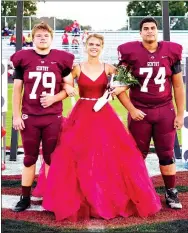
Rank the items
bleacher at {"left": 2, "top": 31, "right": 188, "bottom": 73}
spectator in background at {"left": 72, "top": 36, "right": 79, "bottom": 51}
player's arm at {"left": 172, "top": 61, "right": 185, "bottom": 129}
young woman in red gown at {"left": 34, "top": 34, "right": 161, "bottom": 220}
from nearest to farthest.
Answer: young woman in red gown at {"left": 34, "top": 34, "right": 161, "bottom": 220}, player's arm at {"left": 172, "top": 61, "right": 185, "bottom": 129}, bleacher at {"left": 2, "top": 31, "right": 188, "bottom": 73}, spectator in background at {"left": 72, "top": 36, "right": 79, "bottom": 51}

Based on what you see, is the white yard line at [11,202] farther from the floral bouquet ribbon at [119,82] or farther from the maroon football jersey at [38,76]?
the floral bouquet ribbon at [119,82]

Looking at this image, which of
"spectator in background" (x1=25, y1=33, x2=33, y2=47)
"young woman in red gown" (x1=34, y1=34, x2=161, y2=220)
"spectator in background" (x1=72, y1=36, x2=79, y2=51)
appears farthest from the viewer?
"spectator in background" (x1=72, y1=36, x2=79, y2=51)

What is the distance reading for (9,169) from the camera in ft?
16.9

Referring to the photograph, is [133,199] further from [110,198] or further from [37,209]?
[37,209]

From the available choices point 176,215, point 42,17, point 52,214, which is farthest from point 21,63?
point 42,17

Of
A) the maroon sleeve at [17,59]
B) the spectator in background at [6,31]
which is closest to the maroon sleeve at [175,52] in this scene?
the maroon sleeve at [17,59]

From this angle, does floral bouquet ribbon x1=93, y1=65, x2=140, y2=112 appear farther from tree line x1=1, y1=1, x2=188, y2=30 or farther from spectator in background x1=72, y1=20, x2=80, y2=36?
spectator in background x1=72, y1=20, x2=80, y2=36

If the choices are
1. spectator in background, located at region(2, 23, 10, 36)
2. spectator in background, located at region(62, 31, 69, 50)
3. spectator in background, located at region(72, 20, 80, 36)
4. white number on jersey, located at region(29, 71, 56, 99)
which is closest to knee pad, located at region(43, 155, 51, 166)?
white number on jersey, located at region(29, 71, 56, 99)

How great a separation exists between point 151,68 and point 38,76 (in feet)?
2.66

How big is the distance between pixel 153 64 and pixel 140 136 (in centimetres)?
54

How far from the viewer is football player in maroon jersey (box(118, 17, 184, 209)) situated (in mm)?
3754

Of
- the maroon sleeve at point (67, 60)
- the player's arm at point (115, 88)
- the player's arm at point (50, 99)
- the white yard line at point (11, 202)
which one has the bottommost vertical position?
the white yard line at point (11, 202)

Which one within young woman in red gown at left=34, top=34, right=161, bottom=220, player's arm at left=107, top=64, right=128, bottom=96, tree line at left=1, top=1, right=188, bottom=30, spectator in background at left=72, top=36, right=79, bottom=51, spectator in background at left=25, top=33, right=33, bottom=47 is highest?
tree line at left=1, top=1, right=188, bottom=30

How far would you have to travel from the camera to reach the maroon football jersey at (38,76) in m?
3.65
